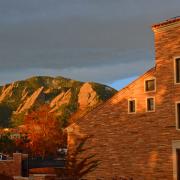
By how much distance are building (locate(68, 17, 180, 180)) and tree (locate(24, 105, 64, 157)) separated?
188ft

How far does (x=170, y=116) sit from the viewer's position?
31109 mm

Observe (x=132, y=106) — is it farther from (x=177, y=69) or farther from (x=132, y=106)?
(x=177, y=69)

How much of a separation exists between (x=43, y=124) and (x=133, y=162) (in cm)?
6265

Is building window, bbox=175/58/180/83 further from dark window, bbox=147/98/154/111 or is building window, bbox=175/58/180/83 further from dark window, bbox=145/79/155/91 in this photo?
dark window, bbox=147/98/154/111

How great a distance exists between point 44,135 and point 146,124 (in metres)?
62.7

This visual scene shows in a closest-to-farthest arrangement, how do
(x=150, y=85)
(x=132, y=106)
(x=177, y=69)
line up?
(x=177, y=69) < (x=150, y=85) < (x=132, y=106)

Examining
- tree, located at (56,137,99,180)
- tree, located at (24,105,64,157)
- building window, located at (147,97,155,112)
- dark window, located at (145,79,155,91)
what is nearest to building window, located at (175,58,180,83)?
dark window, located at (145,79,155,91)

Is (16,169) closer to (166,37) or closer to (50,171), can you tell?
(50,171)

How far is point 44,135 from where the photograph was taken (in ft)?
307

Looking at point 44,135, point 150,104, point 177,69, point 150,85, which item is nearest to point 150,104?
point 150,104

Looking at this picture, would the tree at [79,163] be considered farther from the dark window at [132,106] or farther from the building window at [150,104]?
the building window at [150,104]

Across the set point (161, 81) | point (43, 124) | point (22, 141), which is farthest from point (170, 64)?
point (22, 141)

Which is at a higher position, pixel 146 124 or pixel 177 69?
pixel 177 69

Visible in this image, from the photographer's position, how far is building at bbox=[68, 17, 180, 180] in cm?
3102
